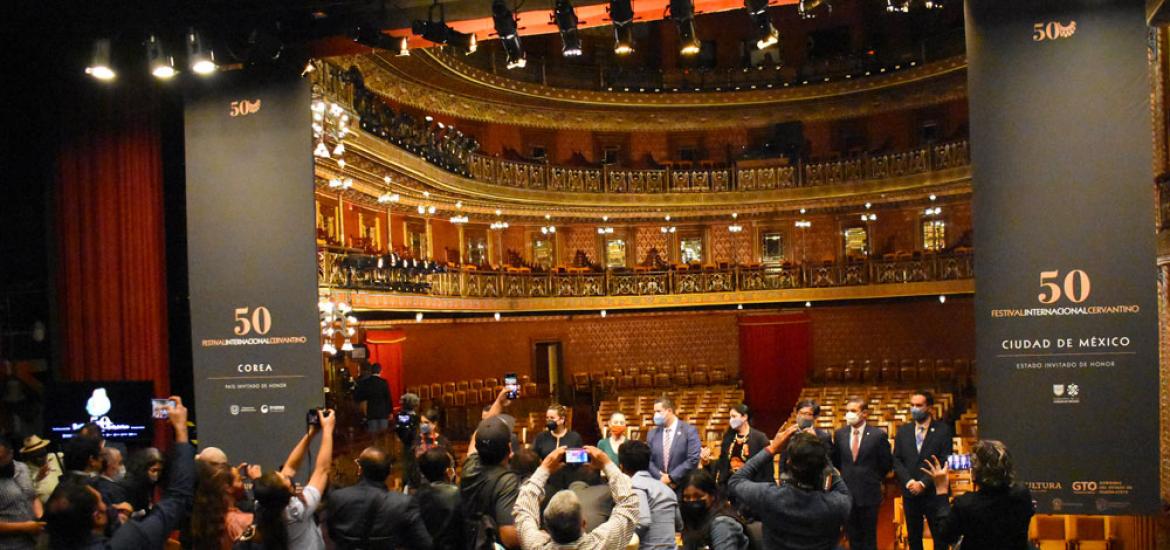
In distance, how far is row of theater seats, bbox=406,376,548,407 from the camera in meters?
20.2

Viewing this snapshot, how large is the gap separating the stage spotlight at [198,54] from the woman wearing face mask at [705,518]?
587 centimetres

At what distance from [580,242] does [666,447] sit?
17334mm

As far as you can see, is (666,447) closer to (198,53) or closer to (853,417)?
(853,417)

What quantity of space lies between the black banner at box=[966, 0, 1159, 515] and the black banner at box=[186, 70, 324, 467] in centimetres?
561

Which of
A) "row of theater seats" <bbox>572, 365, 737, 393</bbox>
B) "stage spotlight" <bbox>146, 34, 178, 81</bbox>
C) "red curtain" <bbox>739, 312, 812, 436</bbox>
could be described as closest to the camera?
"stage spotlight" <bbox>146, 34, 178, 81</bbox>

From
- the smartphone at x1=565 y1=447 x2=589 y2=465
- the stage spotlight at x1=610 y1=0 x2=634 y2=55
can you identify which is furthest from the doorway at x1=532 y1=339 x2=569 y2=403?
the smartphone at x1=565 y1=447 x2=589 y2=465

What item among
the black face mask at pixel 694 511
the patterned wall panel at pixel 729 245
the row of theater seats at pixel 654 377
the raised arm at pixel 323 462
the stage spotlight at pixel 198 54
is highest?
the stage spotlight at pixel 198 54

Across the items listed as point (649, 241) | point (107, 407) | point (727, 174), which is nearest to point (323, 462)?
point (107, 407)

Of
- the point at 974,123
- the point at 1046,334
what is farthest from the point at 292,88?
the point at 1046,334

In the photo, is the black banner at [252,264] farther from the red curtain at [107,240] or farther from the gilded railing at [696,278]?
the gilded railing at [696,278]

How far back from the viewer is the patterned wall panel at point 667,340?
24625 millimetres

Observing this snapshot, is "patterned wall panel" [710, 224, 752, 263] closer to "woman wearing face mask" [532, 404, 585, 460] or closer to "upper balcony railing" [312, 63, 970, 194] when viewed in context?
"upper balcony railing" [312, 63, 970, 194]

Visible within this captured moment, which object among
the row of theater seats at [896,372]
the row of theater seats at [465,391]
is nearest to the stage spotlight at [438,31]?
the row of theater seats at [465,391]

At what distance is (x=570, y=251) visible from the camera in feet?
80.3
